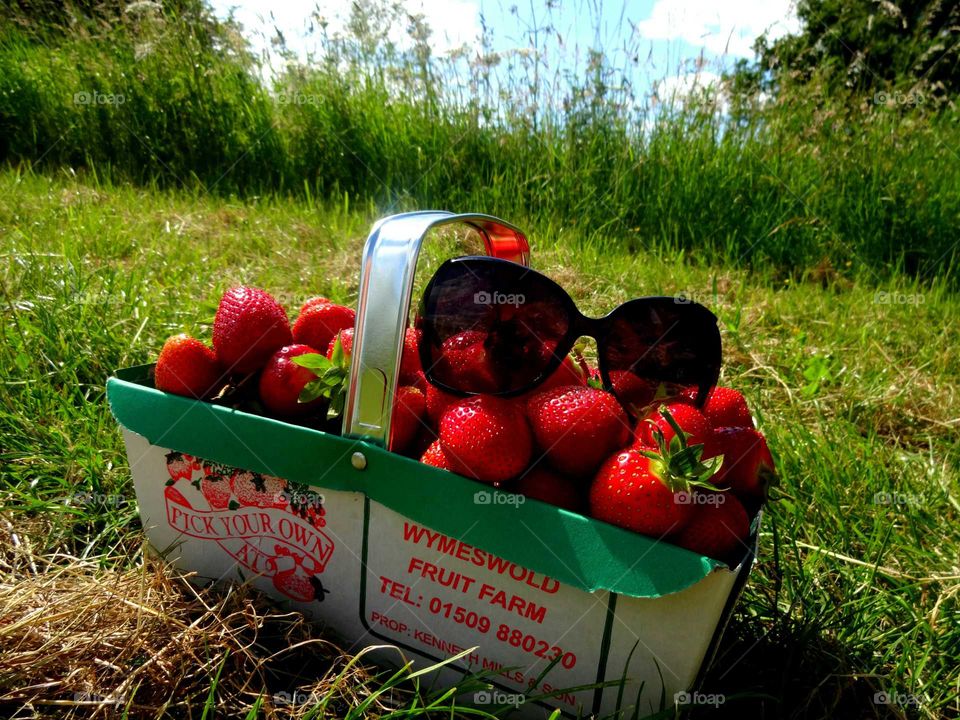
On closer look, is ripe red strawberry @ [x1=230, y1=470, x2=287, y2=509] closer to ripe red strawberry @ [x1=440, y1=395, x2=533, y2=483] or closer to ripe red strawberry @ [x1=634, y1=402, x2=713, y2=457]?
ripe red strawberry @ [x1=440, y1=395, x2=533, y2=483]

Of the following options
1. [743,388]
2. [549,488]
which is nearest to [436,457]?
[549,488]

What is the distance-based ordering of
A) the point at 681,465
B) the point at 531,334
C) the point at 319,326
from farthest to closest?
the point at 319,326 < the point at 531,334 < the point at 681,465

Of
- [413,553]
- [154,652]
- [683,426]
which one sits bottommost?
[154,652]

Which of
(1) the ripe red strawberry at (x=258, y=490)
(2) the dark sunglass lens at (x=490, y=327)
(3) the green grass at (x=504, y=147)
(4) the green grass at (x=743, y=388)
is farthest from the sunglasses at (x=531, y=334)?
(3) the green grass at (x=504, y=147)

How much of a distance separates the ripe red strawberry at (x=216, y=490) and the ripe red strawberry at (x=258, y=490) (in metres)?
0.02

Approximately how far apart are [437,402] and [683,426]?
0.42 meters

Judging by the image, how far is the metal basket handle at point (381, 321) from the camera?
106 centimetres

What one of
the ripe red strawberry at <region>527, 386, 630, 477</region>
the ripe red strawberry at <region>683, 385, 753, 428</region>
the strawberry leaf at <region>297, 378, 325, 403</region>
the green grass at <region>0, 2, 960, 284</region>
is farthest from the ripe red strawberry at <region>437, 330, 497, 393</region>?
the green grass at <region>0, 2, 960, 284</region>

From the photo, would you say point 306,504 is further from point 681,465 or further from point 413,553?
point 681,465

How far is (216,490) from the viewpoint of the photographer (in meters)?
1.29

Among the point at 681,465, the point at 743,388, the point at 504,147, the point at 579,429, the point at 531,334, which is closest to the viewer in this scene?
the point at 681,465

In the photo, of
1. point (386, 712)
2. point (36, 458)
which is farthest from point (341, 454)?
point (36, 458)

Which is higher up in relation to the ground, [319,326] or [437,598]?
[319,326]

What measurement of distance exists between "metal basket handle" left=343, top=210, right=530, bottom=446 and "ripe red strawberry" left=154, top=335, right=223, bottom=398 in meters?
0.34
